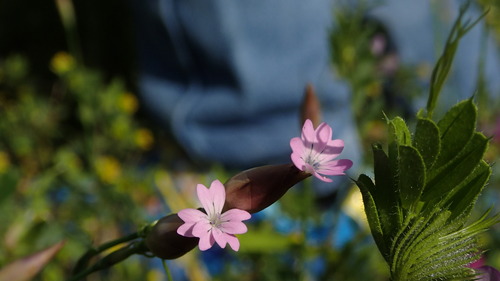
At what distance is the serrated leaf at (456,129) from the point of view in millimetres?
294

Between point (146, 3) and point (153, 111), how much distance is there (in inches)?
9.9

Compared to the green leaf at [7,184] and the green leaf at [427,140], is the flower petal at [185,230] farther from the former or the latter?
the green leaf at [7,184]

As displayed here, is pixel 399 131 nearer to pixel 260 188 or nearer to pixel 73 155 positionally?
pixel 260 188

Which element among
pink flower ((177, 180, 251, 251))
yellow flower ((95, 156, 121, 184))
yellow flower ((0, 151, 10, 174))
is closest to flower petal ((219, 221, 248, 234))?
pink flower ((177, 180, 251, 251))

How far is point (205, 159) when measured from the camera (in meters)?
1.49

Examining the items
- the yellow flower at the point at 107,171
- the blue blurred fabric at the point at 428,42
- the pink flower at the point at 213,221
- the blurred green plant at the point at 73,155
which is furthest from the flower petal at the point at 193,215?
the blue blurred fabric at the point at 428,42

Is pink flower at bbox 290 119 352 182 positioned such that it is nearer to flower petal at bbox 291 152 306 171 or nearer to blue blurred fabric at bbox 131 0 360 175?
flower petal at bbox 291 152 306 171

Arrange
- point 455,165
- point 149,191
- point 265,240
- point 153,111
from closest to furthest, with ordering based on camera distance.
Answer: point 455,165
point 265,240
point 149,191
point 153,111

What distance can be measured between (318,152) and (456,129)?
0.21ft

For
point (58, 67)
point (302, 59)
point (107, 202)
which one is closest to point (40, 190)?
point (107, 202)

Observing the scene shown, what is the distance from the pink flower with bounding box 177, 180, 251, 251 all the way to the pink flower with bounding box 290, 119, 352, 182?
36mm

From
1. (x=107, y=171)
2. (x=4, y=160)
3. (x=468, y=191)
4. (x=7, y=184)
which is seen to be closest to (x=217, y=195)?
(x=468, y=191)

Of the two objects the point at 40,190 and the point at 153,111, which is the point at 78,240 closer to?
the point at 40,190

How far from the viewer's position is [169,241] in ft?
1.09
